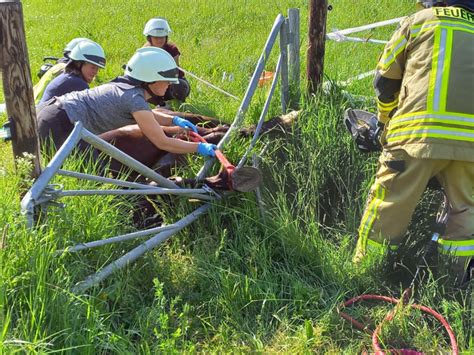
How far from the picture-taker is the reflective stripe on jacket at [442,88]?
2955 mm

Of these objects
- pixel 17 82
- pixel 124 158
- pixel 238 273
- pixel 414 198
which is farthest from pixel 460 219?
pixel 17 82

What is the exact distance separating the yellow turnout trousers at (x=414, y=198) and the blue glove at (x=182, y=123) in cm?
174

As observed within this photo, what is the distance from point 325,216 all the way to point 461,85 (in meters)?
1.27

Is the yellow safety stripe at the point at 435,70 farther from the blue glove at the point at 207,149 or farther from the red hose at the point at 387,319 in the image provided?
the blue glove at the point at 207,149

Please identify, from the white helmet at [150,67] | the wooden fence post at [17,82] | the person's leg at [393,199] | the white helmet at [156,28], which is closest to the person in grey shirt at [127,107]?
the white helmet at [150,67]

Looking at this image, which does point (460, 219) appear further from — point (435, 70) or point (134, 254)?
point (134, 254)

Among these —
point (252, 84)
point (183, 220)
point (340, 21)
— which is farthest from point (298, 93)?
point (340, 21)

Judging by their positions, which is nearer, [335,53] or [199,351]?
[199,351]

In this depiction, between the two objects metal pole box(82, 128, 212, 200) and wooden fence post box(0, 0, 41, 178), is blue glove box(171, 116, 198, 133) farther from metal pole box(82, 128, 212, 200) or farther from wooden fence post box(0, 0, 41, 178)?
wooden fence post box(0, 0, 41, 178)

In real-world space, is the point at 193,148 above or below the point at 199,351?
above

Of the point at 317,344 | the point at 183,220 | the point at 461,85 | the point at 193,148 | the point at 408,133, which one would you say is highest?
the point at 461,85

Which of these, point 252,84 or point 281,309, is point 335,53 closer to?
point 252,84

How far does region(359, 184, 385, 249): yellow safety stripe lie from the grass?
4.6 inches

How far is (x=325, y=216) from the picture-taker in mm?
3785
